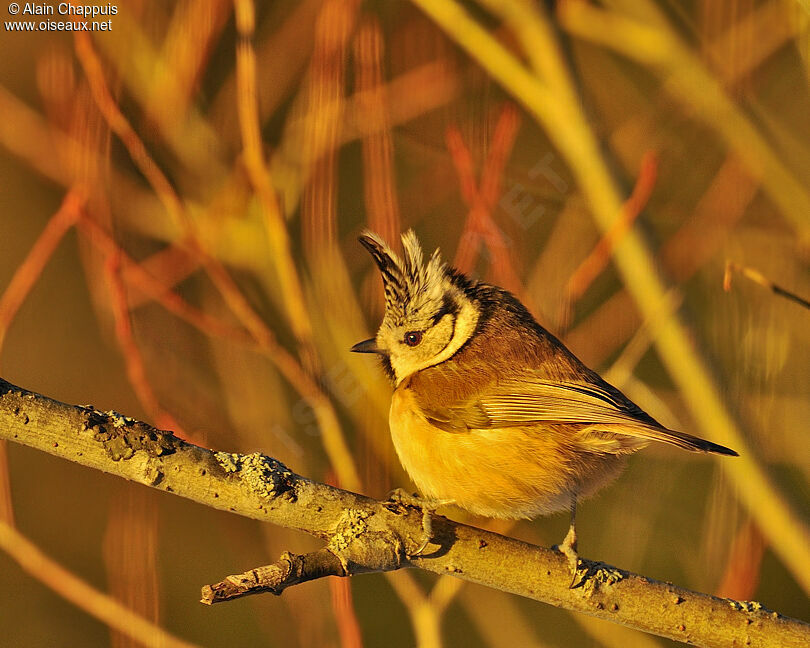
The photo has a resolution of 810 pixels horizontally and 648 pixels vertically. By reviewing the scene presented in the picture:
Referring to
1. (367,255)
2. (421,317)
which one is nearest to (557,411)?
(421,317)

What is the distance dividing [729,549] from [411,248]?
4.33 feet

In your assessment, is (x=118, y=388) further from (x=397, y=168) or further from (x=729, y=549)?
(x=729, y=549)

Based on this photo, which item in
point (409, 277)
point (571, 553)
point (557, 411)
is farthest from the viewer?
point (409, 277)

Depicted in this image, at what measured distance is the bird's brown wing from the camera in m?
2.07

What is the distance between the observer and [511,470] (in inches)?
84.7

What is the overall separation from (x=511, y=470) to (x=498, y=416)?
132 mm

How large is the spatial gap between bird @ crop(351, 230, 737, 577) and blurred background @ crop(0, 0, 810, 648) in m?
0.16

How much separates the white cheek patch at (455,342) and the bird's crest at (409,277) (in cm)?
7

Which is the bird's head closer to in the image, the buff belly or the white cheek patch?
the white cheek patch

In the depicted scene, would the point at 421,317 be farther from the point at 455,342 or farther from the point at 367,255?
the point at 367,255

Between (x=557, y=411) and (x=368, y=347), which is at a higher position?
(x=368, y=347)

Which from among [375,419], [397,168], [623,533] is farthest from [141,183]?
[623,533]

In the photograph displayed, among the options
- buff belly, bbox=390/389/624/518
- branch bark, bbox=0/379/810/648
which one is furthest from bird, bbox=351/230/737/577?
A: branch bark, bbox=0/379/810/648

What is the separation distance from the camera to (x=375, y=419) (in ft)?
9.43
